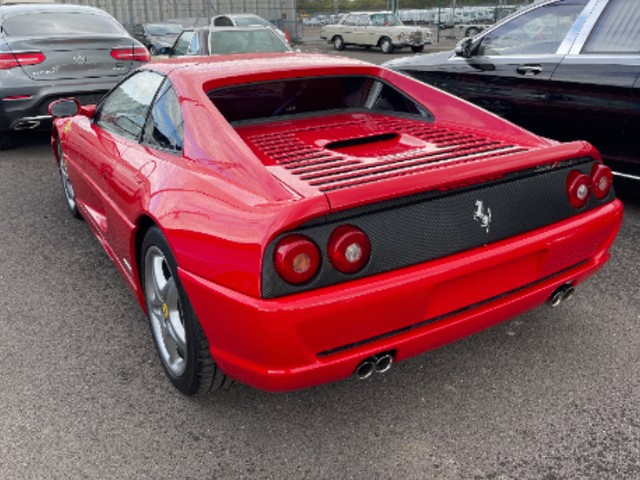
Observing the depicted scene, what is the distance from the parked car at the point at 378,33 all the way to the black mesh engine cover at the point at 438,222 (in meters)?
22.0

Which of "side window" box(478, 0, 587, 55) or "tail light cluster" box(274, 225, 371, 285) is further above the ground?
"side window" box(478, 0, 587, 55)

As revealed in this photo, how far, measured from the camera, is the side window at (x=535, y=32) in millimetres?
4855

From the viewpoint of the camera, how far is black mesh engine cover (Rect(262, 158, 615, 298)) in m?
2.06

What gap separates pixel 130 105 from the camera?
3373mm

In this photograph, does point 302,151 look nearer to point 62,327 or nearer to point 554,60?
point 62,327

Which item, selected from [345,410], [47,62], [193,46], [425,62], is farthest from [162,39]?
[345,410]

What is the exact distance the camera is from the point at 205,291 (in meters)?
2.15

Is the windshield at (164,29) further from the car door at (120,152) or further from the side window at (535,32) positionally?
the car door at (120,152)

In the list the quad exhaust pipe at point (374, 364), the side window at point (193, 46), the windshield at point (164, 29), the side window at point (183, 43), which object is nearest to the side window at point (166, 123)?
the quad exhaust pipe at point (374, 364)

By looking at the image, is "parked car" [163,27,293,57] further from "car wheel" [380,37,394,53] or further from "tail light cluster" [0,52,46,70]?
"car wheel" [380,37,394,53]

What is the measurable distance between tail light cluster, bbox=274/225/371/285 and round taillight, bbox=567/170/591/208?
102 centimetres

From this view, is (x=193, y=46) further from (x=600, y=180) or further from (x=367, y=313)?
(x=367, y=313)

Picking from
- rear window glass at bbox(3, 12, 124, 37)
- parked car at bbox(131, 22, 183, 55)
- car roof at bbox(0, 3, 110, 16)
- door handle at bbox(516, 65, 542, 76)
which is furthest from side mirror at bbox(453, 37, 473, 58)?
parked car at bbox(131, 22, 183, 55)

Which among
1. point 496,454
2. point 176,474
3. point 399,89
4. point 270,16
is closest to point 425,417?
point 496,454
